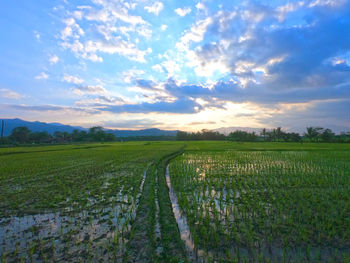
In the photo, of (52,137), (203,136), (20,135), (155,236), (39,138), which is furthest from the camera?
(203,136)

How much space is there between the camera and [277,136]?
221 feet

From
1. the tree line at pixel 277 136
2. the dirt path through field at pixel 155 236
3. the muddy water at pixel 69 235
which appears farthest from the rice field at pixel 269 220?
the tree line at pixel 277 136

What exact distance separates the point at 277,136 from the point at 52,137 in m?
91.0

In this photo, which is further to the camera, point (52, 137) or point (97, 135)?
point (97, 135)

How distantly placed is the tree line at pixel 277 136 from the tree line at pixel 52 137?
1552 inches

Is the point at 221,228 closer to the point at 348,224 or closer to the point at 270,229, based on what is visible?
the point at 270,229

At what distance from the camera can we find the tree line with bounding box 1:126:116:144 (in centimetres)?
5604

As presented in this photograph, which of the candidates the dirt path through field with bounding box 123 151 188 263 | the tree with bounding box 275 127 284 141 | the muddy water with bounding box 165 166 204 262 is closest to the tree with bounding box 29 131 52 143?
the dirt path through field with bounding box 123 151 188 263

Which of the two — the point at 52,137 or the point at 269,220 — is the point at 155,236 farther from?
the point at 52,137

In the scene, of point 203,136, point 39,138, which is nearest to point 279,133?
point 203,136

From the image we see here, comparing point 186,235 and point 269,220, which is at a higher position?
point 269,220

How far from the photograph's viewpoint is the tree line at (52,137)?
184ft

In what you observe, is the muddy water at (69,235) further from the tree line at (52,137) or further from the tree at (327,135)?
the tree at (327,135)

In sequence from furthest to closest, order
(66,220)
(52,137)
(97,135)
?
(97,135)
(52,137)
(66,220)
